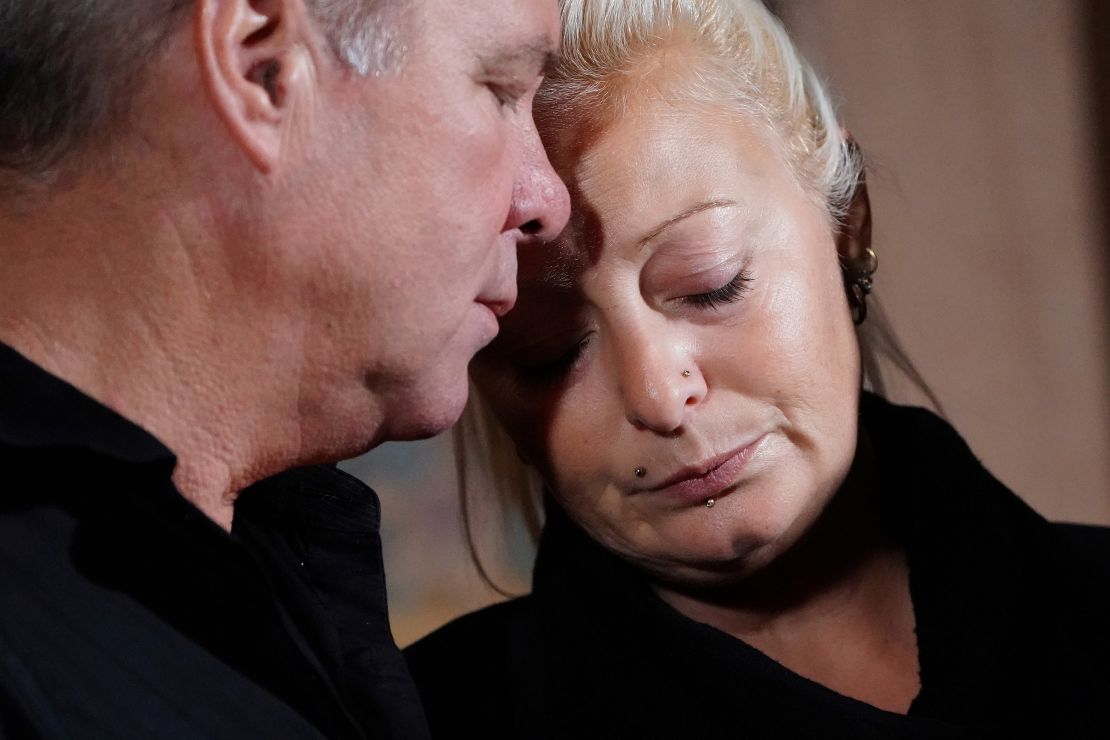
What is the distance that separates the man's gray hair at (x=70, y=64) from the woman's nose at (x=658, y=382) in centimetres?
42

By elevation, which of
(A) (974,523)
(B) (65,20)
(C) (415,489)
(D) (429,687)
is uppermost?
(B) (65,20)

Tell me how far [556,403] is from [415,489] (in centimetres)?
105

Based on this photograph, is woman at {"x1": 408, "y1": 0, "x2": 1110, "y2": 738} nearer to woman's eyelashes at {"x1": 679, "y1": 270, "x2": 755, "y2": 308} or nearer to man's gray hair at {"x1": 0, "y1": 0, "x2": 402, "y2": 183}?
woman's eyelashes at {"x1": 679, "y1": 270, "x2": 755, "y2": 308}

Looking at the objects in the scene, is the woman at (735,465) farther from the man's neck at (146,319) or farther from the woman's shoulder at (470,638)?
the man's neck at (146,319)

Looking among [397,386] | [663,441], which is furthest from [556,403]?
[397,386]

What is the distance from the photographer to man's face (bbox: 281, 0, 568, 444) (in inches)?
32.8

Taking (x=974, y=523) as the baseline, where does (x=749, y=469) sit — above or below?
above

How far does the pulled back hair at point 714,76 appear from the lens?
1.06 metres

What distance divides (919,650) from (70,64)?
0.81m

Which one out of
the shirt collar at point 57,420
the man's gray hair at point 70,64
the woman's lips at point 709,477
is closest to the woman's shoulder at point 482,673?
the woman's lips at point 709,477

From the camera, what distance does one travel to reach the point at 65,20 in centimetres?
81

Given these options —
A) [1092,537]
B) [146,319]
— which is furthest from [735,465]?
A: [1092,537]

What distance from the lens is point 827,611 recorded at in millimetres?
1162

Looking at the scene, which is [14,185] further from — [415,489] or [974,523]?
[415,489]
